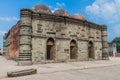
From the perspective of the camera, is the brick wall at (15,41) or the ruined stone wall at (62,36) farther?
the brick wall at (15,41)

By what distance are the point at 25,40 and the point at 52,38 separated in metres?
3.10

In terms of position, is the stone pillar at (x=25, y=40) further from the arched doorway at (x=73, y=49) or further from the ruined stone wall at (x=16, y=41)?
the arched doorway at (x=73, y=49)

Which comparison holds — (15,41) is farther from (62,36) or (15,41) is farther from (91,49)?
(91,49)

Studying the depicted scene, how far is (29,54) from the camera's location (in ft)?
48.6

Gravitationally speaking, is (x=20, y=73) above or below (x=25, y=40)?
below

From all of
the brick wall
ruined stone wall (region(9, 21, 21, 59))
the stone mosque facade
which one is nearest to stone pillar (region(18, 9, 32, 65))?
the stone mosque facade

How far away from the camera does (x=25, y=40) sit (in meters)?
14.6

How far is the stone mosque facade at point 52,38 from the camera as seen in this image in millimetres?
14750

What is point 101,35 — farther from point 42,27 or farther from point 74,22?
point 42,27

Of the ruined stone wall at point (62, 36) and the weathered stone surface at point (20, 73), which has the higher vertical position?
the ruined stone wall at point (62, 36)

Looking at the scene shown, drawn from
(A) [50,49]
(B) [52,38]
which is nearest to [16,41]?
(A) [50,49]

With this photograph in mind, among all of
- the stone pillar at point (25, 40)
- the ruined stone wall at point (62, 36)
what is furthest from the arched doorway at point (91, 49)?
the stone pillar at point (25, 40)

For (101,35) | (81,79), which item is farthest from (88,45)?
(81,79)

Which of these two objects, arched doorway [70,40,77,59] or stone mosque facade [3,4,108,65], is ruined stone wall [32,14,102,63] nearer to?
stone mosque facade [3,4,108,65]
